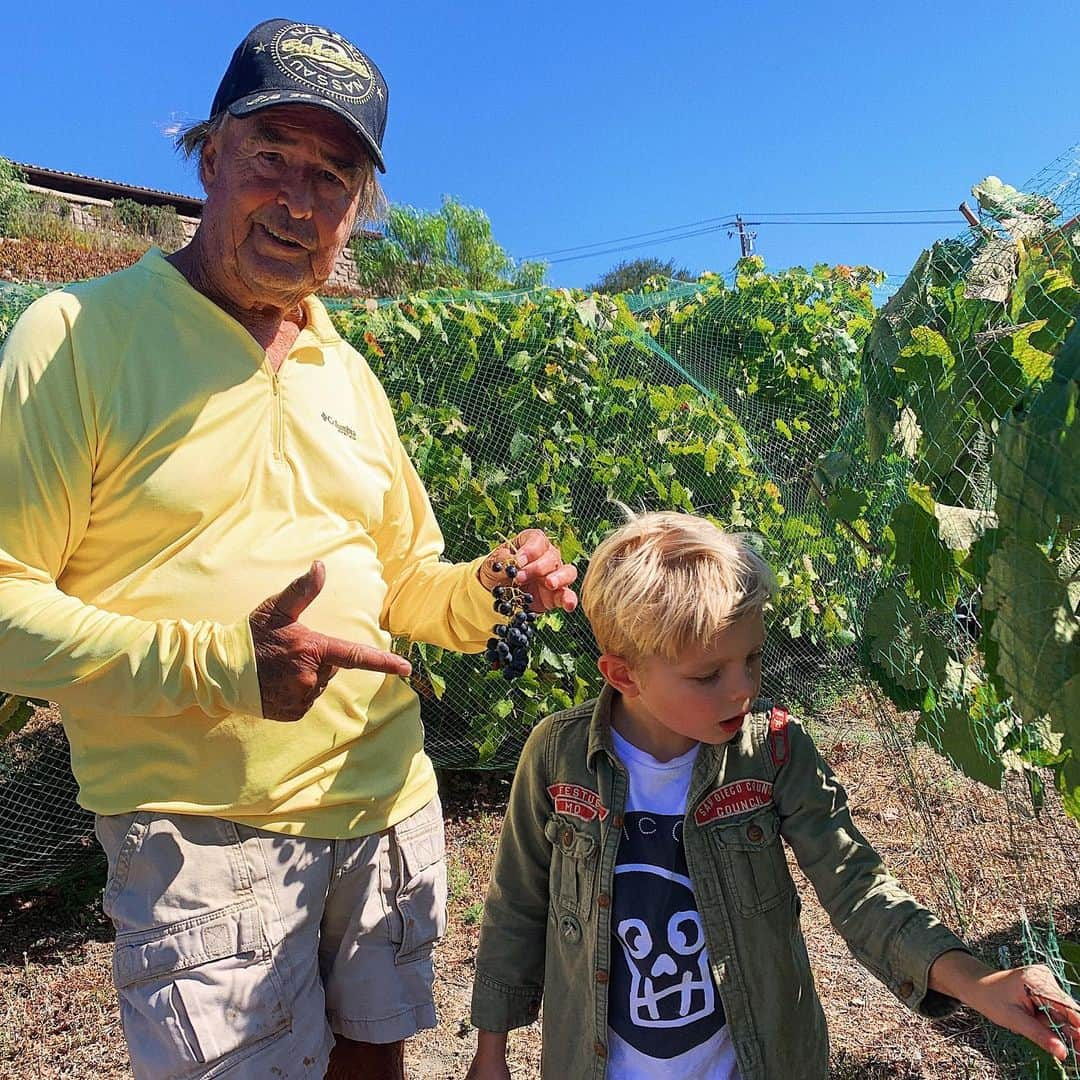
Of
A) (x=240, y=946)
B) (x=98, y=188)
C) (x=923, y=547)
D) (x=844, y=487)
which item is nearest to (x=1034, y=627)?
(x=923, y=547)

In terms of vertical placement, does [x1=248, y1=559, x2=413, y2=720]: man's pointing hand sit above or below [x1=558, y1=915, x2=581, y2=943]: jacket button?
above

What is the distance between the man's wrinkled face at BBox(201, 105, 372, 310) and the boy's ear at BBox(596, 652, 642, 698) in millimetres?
815

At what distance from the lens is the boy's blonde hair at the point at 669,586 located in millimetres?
1504

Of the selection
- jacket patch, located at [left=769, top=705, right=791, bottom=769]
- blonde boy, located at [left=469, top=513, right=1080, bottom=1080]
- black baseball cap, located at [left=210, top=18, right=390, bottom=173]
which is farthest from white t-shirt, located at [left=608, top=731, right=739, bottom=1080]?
black baseball cap, located at [left=210, top=18, right=390, bottom=173]

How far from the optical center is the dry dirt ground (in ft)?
8.54

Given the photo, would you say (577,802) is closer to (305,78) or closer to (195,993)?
(195,993)

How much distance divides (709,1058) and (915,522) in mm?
850

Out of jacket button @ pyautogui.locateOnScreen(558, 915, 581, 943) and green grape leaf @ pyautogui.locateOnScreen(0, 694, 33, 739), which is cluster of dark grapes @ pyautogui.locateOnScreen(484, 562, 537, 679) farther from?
green grape leaf @ pyautogui.locateOnScreen(0, 694, 33, 739)

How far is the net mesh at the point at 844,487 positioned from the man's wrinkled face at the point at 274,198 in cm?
92

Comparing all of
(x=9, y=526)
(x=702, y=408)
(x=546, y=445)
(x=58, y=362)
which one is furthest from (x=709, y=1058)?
(x=702, y=408)

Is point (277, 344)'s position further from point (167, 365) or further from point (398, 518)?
point (398, 518)

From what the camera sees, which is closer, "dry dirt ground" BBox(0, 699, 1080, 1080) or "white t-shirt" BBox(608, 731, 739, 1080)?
"white t-shirt" BBox(608, 731, 739, 1080)

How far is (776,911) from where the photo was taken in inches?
60.5

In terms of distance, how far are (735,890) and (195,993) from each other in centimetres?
82
